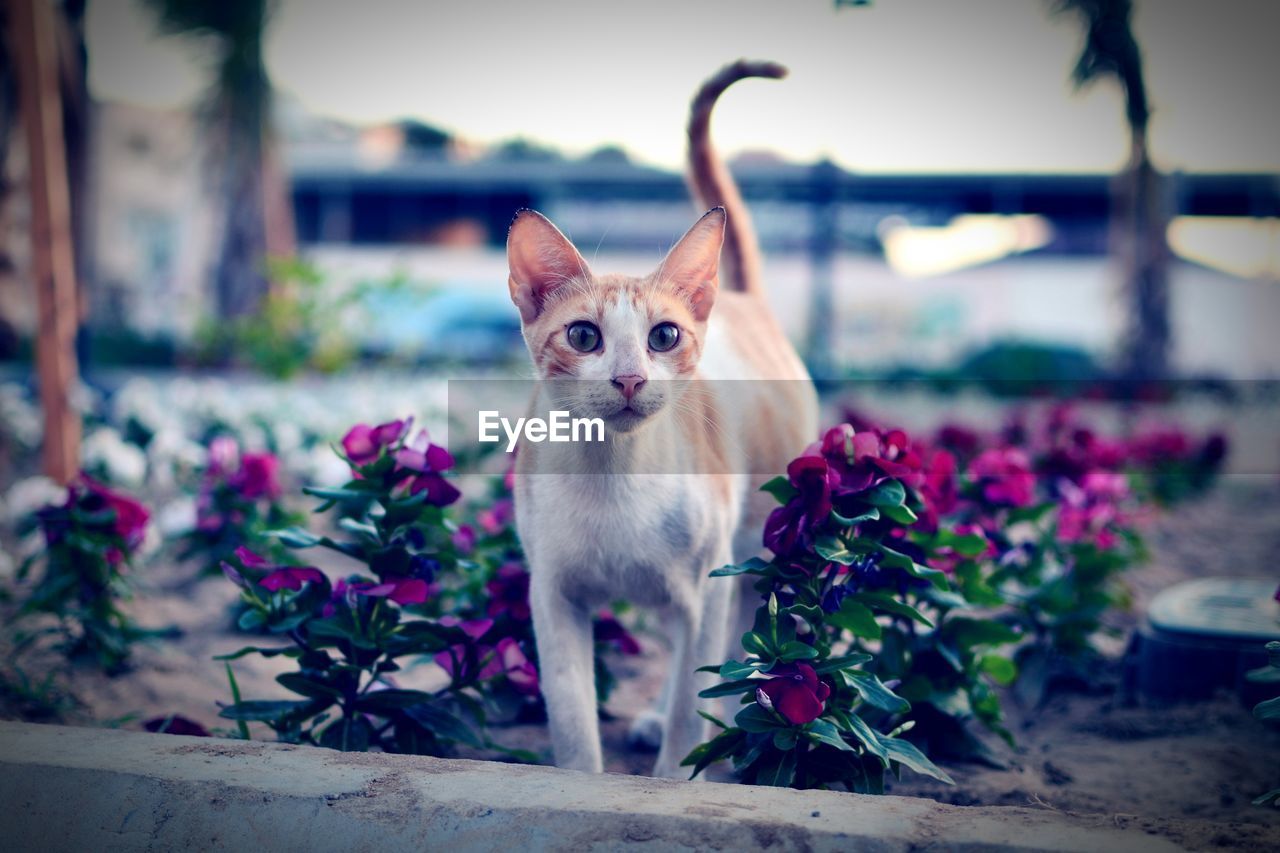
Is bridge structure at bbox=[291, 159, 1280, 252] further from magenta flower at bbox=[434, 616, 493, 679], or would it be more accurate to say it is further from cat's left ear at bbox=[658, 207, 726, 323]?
magenta flower at bbox=[434, 616, 493, 679]

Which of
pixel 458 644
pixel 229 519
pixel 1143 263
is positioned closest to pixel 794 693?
pixel 458 644

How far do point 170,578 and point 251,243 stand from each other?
9.13 meters

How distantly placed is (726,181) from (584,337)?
3.68ft

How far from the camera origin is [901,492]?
2.00m

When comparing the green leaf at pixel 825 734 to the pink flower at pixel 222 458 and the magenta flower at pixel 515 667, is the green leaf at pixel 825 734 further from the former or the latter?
the pink flower at pixel 222 458

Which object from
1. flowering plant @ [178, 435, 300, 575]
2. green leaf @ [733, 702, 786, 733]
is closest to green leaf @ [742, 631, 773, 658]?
green leaf @ [733, 702, 786, 733]

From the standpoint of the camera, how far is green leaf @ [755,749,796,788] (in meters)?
1.81

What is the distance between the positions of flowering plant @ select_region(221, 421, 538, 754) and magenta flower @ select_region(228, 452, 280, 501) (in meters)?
1.05

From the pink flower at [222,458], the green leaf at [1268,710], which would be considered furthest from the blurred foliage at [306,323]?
the green leaf at [1268,710]

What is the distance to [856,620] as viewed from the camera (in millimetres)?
1935

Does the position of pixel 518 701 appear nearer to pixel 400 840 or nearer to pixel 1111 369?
pixel 400 840

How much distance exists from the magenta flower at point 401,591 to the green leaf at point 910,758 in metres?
1.03

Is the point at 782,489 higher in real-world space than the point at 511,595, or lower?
higher

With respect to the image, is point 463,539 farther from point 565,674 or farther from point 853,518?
point 853,518
